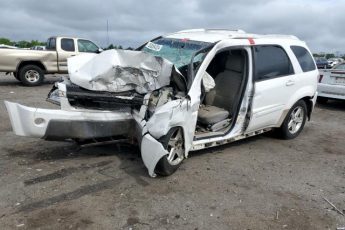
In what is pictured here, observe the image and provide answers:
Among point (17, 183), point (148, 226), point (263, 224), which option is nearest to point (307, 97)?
point (263, 224)

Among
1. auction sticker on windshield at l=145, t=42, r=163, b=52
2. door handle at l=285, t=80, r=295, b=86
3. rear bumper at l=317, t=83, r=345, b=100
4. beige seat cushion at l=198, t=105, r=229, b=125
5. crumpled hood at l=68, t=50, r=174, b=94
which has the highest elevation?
auction sticker on windshield at l=145, t=42, r=163, b=52

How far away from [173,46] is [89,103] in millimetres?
1749

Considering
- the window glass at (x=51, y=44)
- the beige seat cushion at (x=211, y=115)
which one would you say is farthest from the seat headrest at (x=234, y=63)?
the window glass at (x=51, y=44)

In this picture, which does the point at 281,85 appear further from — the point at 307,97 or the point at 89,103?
the point at 89,103

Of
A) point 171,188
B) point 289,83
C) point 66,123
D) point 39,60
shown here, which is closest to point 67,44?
point 39,60

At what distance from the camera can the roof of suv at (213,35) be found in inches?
236

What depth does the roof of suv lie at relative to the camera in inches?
236

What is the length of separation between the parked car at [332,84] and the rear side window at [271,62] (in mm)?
4972

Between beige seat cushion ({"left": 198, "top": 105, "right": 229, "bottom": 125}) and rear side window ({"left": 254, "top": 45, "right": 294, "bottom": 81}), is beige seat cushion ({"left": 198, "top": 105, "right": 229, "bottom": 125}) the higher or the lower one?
the lower one

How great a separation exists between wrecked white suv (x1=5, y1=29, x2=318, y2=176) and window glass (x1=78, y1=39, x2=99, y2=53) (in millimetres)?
9157

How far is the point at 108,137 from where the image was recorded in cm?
520

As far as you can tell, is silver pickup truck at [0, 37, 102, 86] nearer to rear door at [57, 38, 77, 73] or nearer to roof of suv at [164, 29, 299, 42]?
rear door at [57, 38, 77, 73]

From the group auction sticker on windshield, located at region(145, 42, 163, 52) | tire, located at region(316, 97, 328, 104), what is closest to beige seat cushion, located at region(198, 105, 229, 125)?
auction sticker on windshield, located at region(145, 42, 163, 52)

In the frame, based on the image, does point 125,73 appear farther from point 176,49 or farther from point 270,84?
point 270,84
